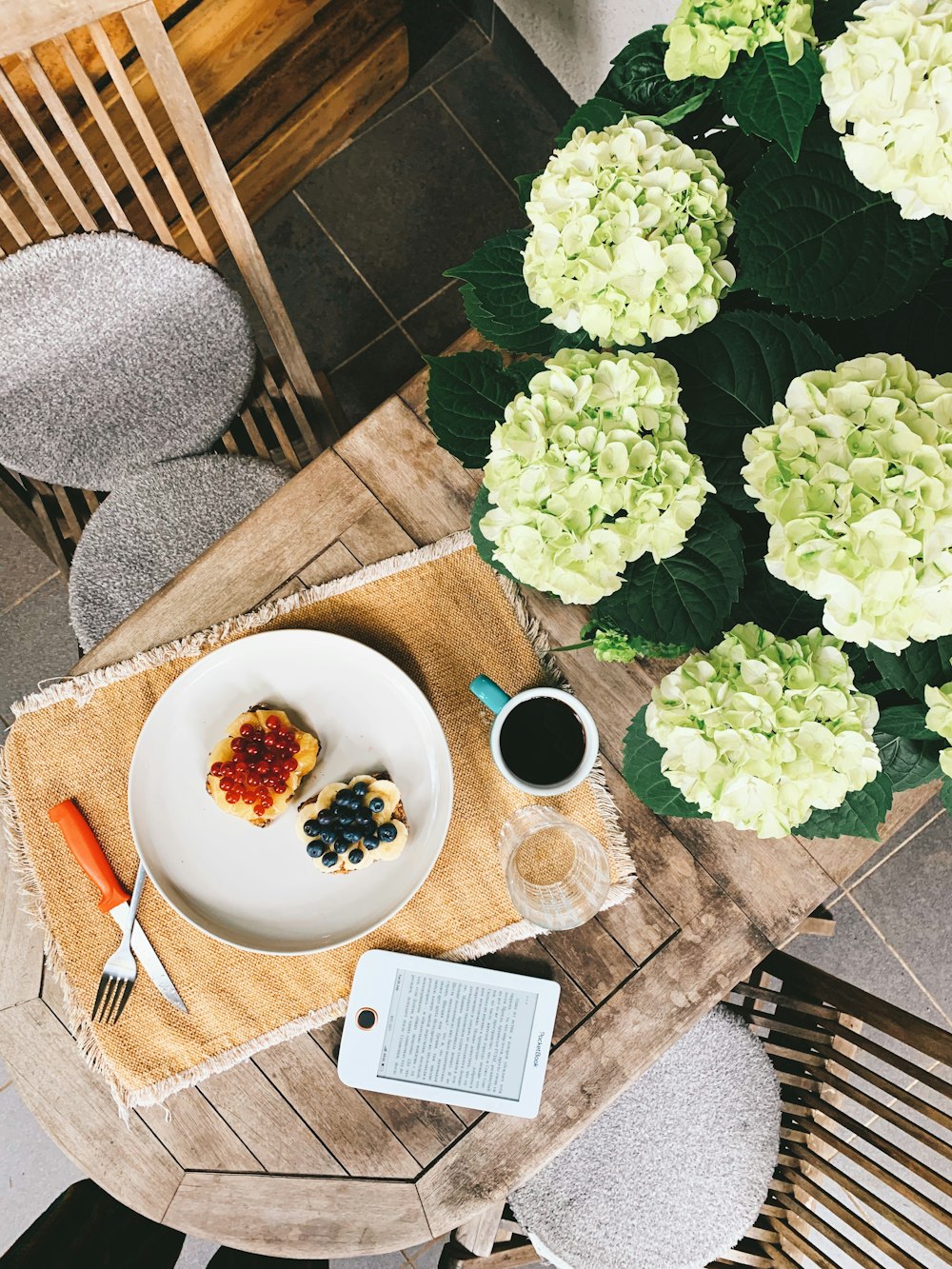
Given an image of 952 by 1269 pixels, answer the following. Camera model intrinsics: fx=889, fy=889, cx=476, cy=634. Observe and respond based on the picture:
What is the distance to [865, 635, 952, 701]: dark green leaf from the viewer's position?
56cm

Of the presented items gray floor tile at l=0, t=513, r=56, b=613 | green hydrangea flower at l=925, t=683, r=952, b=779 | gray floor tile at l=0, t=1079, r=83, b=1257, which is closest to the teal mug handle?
green hydrangea flower at l=925, t=683, r=952, b=779

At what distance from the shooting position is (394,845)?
3.08ft

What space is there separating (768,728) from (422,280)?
1688 millimetres

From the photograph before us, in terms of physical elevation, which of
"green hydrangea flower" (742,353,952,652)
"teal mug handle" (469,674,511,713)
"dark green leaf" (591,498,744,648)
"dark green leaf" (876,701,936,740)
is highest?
"green hydrangea flower" (742,353,952,652)

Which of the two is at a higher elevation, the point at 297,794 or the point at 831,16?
the point at 831,16

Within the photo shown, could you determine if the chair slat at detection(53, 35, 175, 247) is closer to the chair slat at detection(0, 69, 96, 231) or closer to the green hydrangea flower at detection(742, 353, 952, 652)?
the chair slat at detection(0, 69, 96, 231)

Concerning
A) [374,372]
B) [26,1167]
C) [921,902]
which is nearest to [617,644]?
[374,372]

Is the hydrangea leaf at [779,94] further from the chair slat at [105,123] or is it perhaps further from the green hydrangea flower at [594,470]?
the chair slat at [105,123]

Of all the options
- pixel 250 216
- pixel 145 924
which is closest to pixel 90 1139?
pixel 145 924

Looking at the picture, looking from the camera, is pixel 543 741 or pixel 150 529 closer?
pixel 543 741

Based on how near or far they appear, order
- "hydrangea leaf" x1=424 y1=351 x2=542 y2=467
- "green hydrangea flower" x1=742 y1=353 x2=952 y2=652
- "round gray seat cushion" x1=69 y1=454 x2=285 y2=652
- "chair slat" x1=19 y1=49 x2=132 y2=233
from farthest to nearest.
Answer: "round gray seat cushion" x1=69 y1=454 x2=285 y2=652
"chair slat" x1=19 y1=49 x2=132 y2=233
"hydrangea leaf" x1=424 y1=351 x2=542 y2=467
"green hydrangea flower" x1=742 y1=353 x2=952 y2=652

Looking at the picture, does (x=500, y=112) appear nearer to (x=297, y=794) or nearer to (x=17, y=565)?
(x=17, y=565)

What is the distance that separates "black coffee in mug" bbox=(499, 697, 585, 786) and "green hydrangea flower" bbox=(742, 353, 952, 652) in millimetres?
477

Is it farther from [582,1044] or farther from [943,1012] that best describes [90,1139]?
[943,1012]
